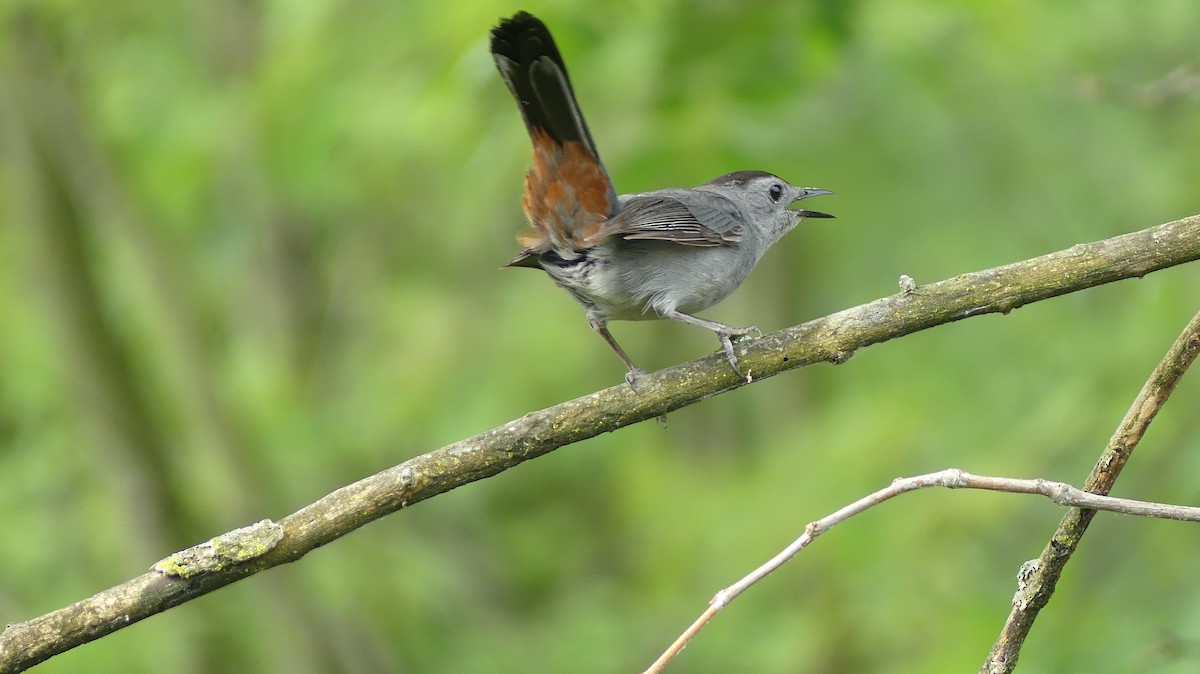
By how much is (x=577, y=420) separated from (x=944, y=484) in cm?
93

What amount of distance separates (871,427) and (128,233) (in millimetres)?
4680

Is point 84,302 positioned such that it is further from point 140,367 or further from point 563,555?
point 563,555

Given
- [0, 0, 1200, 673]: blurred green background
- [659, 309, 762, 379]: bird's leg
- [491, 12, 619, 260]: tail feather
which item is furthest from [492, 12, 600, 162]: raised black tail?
[0, 0, 1200, 673]: blurred green background

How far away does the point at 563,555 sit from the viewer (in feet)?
35.2

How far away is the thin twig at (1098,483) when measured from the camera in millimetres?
2619

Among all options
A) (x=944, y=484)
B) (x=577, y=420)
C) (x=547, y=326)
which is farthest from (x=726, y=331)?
(x=547, y=326)

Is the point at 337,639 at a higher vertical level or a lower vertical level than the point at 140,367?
lower

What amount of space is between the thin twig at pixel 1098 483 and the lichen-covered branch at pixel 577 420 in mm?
299

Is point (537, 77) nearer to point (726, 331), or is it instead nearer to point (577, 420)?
point (726, 331)

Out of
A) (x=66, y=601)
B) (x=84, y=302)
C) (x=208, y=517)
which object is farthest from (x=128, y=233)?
(x=66, y=601)

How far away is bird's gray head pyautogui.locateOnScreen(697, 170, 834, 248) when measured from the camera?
4.83m

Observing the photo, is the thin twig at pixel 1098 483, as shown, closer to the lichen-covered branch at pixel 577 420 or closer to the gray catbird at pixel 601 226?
the lichen-covered branch at pixel 577 420

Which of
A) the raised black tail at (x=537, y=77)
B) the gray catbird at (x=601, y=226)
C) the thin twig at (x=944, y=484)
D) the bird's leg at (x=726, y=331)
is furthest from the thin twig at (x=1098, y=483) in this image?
the raised black tail at (x=537, y=77)

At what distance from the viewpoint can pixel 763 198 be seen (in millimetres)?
4965
